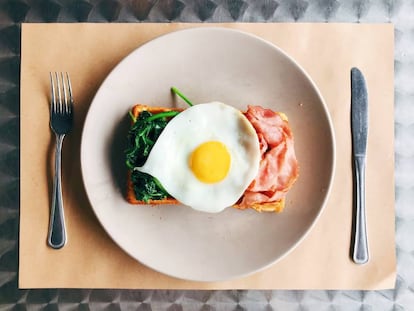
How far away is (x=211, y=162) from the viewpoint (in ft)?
7.54

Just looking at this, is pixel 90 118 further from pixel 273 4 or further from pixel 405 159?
pixel 405 159

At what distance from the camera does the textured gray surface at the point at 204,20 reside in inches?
106

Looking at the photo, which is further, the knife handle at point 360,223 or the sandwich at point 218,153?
the knife handle at point 360,223

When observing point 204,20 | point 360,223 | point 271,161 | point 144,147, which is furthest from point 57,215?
point 360,223

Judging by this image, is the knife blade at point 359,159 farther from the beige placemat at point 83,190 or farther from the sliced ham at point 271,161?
the sliced ham at point 271,161

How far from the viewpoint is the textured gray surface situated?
2701 millimetres

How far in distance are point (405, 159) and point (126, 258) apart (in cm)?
160

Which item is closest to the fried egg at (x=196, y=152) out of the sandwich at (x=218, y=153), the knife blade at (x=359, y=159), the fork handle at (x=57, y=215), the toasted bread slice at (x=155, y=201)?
the sandwich at (x=218, y=153)

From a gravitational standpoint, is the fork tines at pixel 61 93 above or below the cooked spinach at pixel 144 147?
above

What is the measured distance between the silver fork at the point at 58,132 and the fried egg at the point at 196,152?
0.52 meters

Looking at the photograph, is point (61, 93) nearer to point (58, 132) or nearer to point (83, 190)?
point (58, 132)

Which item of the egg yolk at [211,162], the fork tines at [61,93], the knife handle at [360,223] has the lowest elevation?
the knife handle at [360,223]

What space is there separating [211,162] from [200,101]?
0.44 m

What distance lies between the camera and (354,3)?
9.16ft
